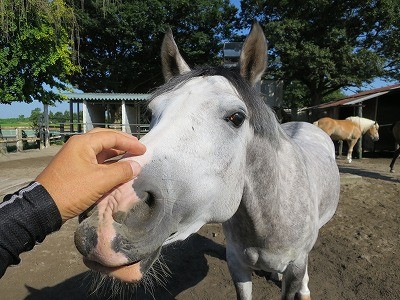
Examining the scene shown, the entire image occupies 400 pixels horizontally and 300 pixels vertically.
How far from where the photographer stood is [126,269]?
1.08m

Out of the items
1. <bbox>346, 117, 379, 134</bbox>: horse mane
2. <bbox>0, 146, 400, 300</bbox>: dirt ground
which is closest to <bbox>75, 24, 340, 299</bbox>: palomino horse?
<bbox>0, 146, 400, 300</bbox>: dirt ground

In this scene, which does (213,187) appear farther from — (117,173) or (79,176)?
(79,176)

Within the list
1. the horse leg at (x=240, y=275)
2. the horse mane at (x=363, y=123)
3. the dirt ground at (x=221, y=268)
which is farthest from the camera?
the horse mane at (x=363, y=123)

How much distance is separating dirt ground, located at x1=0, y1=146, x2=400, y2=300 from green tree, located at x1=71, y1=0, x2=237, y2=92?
22.1 metres

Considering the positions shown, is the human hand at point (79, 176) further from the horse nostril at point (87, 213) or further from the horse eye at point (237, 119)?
the horse eye at point (237, 119)

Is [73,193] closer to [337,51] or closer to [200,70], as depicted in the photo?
[200,70]

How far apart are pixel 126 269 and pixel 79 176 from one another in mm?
416

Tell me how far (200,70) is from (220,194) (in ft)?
2.32

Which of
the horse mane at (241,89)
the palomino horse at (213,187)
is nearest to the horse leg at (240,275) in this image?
the palomino horse at (213,187)

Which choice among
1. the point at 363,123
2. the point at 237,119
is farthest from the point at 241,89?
the point at 363,123

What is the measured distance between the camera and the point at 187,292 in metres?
3.24

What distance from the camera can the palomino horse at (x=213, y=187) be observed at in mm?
1032

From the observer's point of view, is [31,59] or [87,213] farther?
[31,59]

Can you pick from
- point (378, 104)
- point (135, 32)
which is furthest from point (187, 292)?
point (135, 32)
